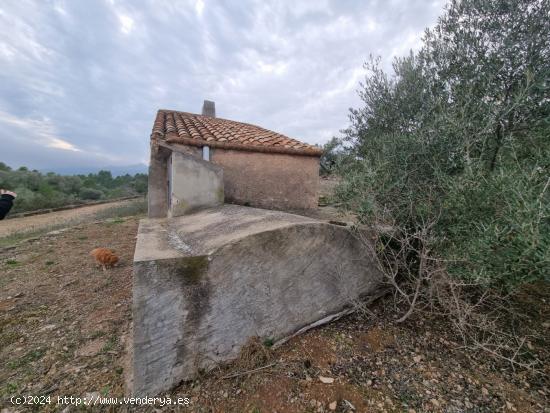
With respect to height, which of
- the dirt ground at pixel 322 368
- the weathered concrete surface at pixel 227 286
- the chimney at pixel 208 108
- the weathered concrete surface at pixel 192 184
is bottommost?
the dirt ground at pixel 322 368

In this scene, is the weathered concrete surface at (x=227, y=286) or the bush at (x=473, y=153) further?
the weathered concrete surface at (x=227, y=286)

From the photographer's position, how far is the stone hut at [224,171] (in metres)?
4.81

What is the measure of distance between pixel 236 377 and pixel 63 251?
320 inches

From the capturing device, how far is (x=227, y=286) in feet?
9.52

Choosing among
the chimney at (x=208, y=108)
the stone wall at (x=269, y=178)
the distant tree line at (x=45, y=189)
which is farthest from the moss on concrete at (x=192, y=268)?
the distant tree line at (x=45, y=189)

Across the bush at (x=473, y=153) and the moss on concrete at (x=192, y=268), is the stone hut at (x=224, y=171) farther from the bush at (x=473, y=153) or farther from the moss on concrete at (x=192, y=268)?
the moss on concrete at (x=192, y=268)

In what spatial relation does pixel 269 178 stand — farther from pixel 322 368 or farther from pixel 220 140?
pixel 322 368

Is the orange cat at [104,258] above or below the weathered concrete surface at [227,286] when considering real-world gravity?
below

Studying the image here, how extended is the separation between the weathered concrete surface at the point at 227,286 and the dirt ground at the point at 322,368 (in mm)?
309

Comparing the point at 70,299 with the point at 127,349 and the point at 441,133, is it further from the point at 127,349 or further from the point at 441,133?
the point at 441,133

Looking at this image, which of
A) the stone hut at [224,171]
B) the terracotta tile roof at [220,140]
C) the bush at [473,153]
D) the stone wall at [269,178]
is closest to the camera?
the bush at [473,153]

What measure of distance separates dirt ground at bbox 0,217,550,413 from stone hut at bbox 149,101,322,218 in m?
2.45

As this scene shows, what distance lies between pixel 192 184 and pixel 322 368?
3.66 metres

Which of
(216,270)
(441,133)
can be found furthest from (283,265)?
(441,133)
